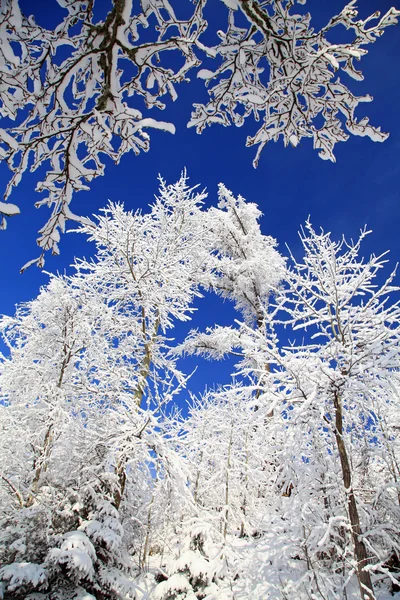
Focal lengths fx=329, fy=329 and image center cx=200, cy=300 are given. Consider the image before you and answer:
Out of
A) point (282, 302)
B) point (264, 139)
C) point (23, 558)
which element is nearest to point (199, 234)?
point (282, 302)

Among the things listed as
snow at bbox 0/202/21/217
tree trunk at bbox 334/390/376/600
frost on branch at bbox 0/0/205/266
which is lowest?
tree trunk at bbox 334/390/376/600

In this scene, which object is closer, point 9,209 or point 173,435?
point 9,209

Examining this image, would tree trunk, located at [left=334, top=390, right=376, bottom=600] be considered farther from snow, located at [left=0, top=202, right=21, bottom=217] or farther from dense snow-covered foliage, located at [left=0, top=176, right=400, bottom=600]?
snow, located at [left=0, top=202, right=21, bottom=217]

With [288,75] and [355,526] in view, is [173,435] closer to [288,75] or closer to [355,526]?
[355,526]

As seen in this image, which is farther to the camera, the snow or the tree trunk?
the tree trunk

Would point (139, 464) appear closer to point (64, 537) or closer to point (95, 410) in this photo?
point (95, 410)

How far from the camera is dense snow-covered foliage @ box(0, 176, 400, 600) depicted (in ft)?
12.4

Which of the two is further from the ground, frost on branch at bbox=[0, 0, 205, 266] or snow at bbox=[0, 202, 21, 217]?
frost on branch at bbox=[0, 0, 205, 266]

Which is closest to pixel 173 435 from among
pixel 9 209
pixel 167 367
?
pixel 167 367

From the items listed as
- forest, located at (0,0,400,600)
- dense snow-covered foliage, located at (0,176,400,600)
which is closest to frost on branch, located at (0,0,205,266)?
forest, located at (0,0,400,600)

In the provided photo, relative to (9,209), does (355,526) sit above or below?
below

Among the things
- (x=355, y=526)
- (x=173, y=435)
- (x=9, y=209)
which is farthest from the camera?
(x=173, y=435)

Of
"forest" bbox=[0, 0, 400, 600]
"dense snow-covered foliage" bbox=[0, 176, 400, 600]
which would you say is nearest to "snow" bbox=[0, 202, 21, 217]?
"forest" bbox=[0, 0, 400, 600]

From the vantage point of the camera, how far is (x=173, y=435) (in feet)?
18.6
